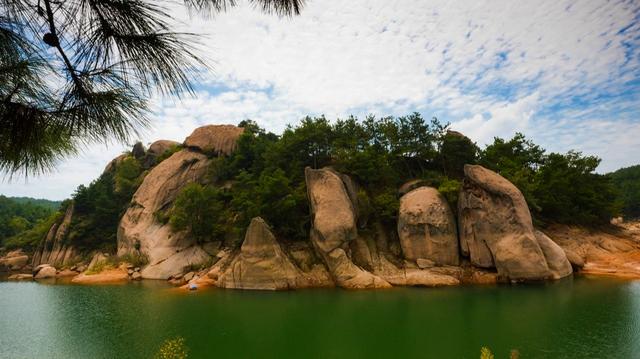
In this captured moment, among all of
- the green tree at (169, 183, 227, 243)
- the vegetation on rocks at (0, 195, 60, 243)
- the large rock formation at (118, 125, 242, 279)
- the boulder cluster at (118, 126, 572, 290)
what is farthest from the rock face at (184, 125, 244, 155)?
the vegetation on rocks at (0, 195, 60, 243)

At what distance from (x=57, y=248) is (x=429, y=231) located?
32578 mm

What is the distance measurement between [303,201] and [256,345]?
13.4 meters

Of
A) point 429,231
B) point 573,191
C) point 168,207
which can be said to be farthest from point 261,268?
point 573,191

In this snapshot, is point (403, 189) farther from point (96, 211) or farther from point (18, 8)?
point (96, 211)

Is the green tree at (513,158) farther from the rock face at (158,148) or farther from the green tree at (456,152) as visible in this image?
the rock face at (158,148)

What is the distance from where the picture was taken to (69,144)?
11.7 feet

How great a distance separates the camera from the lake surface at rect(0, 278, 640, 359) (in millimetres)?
11148

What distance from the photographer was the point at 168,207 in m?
31.7

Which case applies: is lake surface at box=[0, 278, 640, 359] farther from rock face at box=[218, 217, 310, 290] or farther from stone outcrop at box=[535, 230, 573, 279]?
rock face at box=[218, 217, 310, 290]

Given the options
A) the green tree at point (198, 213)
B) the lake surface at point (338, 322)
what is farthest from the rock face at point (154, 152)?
the lake surface at point (338, 322)

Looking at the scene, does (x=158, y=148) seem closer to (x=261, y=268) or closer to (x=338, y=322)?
(x=261, y=268)

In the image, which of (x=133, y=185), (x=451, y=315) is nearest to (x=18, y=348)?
(x=451, y=315)

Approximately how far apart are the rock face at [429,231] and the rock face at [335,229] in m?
3.14

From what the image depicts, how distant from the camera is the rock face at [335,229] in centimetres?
2086
